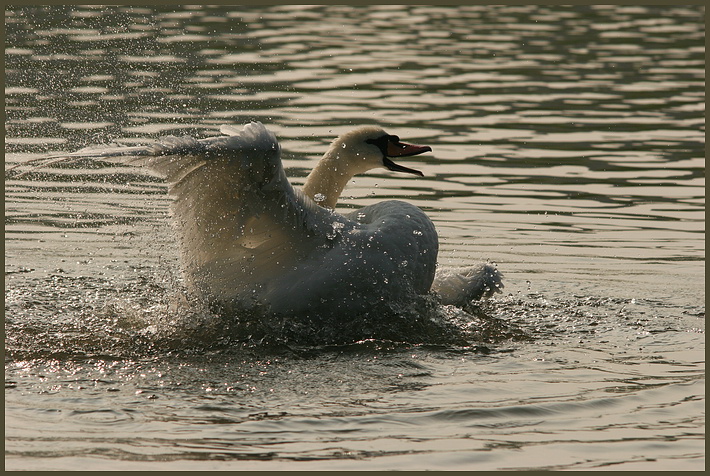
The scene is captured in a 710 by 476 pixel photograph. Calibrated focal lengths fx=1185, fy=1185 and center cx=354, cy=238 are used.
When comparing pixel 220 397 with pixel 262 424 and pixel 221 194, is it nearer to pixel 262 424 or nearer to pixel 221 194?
pixel 262 424

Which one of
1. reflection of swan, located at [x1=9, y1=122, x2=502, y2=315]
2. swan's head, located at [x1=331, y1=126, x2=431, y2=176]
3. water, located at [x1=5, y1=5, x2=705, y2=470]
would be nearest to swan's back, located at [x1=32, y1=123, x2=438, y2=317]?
reflection of swan, located at [x1=9, y1=122, x2=502, y2=315]

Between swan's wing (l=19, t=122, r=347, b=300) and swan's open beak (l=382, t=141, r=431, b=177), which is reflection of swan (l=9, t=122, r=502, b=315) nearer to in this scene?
swan's wing (l=19, t=122, r=347, b=300)

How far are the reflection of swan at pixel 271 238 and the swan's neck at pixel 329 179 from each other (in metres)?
0.94

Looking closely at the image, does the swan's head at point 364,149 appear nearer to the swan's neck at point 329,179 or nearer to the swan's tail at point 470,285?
the swan's neck at point 329,179

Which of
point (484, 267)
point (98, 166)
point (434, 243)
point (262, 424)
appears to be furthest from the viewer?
point (98, 166)

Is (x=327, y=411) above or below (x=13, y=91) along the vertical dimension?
below

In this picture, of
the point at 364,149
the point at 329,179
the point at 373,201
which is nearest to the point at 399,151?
the point at 364,149

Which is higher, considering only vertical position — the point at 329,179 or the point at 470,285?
the point at 329,179

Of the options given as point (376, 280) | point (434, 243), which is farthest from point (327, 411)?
point (434, 243)

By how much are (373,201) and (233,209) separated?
4667 millimetres

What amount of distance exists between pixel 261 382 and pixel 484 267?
2674 mm

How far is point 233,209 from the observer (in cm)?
753

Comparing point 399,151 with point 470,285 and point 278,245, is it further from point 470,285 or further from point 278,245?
point 278,245

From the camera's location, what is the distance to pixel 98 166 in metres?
12.9
